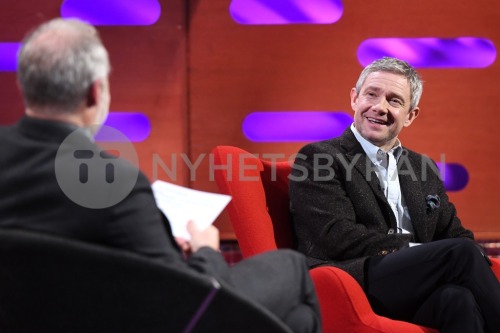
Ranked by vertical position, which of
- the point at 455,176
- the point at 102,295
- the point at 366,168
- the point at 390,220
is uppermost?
the point at 102,295

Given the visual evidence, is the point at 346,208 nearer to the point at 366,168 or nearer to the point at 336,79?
the point at 366,168

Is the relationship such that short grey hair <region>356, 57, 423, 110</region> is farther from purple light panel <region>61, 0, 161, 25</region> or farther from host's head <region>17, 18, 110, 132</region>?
purple light panel <region>61, 0, 161, 25</region>

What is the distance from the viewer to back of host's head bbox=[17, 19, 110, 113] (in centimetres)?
158

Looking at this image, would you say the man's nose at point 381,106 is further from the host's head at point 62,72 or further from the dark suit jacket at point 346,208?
the host's head at point 62,72

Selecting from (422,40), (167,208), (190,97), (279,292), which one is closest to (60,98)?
(167,208)

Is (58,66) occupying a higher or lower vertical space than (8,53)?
higher

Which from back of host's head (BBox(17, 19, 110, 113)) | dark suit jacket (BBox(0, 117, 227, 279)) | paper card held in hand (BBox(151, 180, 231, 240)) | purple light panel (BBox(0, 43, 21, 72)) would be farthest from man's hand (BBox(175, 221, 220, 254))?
purple light panel (BBox(0, 43, 21, 72))

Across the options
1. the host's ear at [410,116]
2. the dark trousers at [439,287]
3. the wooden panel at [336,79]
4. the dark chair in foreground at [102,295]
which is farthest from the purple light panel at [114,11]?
the dark chair in foreground at [102,295]

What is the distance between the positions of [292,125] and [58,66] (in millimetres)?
2873

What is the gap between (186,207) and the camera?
72.7 inches

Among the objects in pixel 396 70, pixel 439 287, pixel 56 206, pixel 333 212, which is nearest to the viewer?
pixel 56 206

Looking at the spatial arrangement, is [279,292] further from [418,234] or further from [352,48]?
[352,48]

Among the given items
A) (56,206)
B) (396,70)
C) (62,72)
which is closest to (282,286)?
(56,206)
